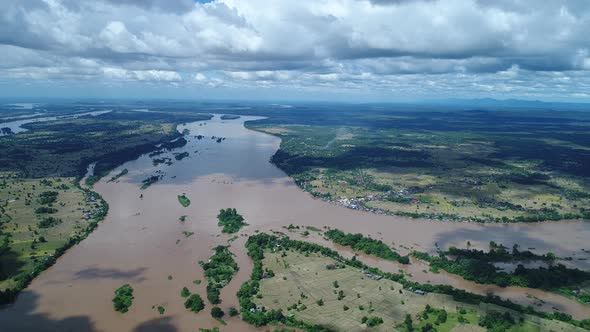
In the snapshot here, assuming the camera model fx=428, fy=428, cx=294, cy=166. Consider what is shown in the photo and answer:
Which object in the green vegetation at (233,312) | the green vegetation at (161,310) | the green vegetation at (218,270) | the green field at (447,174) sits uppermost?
the green field at (447,174)

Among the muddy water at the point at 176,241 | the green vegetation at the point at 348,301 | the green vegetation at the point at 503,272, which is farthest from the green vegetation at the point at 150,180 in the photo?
the green vegetation at the point at 503,272

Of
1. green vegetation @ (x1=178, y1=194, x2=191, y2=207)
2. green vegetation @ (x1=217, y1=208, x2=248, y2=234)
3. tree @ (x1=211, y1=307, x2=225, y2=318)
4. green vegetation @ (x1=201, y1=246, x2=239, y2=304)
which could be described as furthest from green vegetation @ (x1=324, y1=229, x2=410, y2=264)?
green vegetation @ (x1=178, y1=194, x2=191, y2=207)

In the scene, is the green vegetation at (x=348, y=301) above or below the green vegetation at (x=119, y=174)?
below

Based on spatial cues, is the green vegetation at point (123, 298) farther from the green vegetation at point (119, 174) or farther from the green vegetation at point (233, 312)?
the green vegetation at point (119, 174)

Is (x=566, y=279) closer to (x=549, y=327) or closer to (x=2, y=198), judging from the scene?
(x=549, y=327)

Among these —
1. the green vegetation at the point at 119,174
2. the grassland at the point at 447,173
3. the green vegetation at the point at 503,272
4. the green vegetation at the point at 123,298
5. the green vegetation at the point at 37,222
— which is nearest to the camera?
the green vegetation at the point at 123,298

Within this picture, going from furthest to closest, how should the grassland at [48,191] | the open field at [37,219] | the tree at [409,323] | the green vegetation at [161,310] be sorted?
1. the grassland at [48,191]
2. the open field at [37,219]
3. the green vegetation at [161,310]
4. the tree at [409,323]

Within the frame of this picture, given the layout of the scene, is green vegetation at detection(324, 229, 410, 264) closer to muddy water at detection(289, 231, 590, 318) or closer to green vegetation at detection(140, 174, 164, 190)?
muddy water at detection(289, 231, 590, 318)
